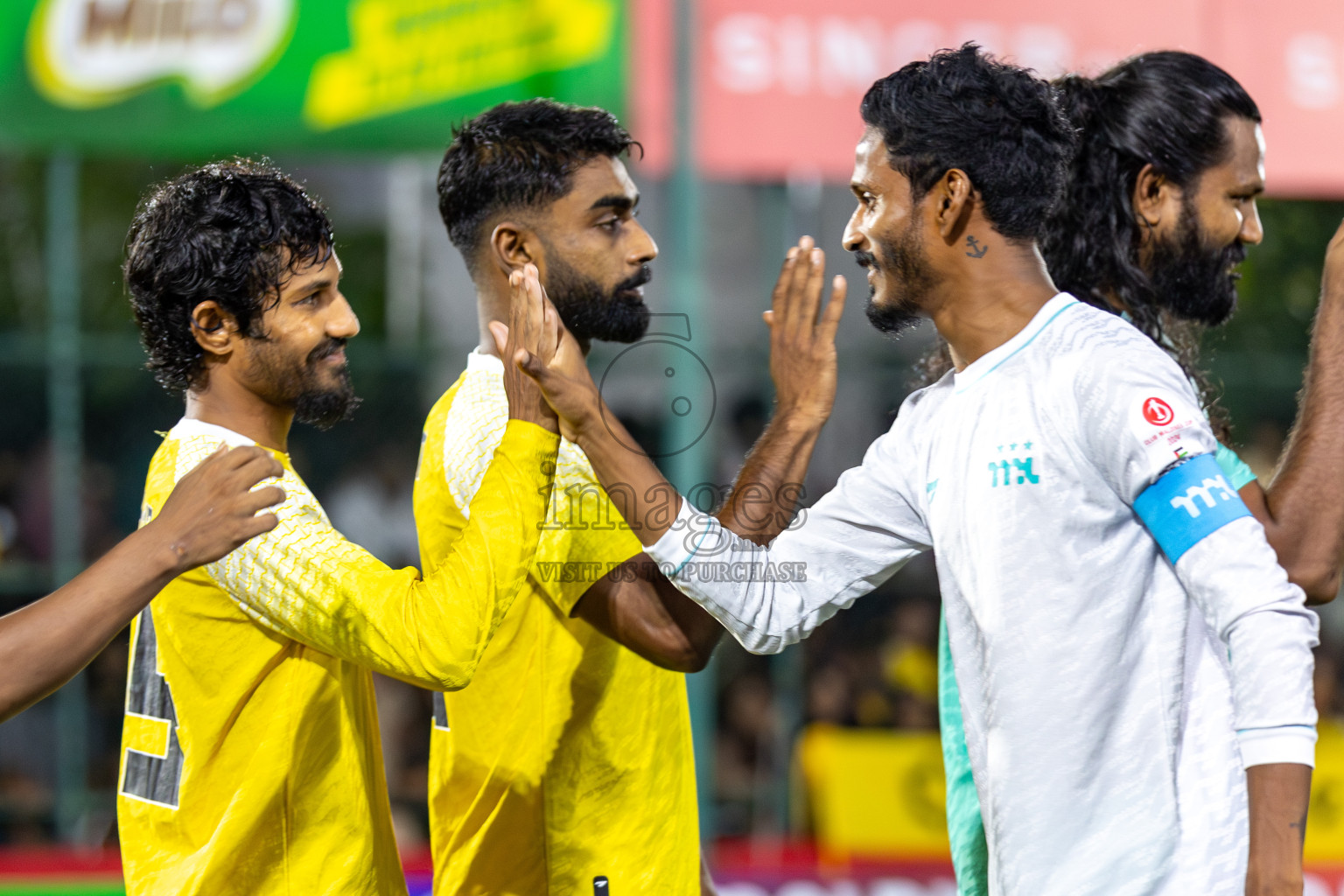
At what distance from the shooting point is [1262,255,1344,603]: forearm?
234cm

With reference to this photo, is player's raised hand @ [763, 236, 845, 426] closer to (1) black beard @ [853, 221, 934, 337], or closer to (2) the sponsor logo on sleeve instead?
(1) black beard @ [853, 221, 934, 337]

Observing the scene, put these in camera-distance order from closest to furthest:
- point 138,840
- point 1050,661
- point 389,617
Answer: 1. point 1050,661
2. point 389,617
3. point 138,840

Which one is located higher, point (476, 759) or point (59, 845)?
point (476, 759)

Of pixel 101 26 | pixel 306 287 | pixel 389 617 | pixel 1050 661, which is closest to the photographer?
pixel 1050 661

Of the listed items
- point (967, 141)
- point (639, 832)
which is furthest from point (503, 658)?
point (967, 141)

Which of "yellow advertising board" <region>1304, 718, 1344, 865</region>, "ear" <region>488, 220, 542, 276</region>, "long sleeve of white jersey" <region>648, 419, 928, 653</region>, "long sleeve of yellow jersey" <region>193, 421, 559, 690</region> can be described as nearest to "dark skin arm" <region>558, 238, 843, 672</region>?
"long sleeve of white jersey" <region>648, 419, 928, 653</region>

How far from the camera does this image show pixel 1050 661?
7.01ft

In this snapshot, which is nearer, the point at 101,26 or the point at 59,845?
the point at 101,26

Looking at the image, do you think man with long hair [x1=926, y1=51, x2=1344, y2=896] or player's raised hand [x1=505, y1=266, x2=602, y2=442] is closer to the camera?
player's raised hand [x1=505, y1=266, x2=602, y2=442]

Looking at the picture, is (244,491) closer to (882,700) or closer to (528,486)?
(528,486)

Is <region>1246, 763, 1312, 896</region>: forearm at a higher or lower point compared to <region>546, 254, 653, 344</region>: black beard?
lower

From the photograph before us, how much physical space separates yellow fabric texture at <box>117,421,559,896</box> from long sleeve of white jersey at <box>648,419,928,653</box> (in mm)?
295

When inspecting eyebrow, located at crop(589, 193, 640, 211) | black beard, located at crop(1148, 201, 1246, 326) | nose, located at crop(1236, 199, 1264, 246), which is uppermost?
eyebrow, located at crop(589, 193, 640, 211)

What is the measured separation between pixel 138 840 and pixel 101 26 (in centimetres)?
533
